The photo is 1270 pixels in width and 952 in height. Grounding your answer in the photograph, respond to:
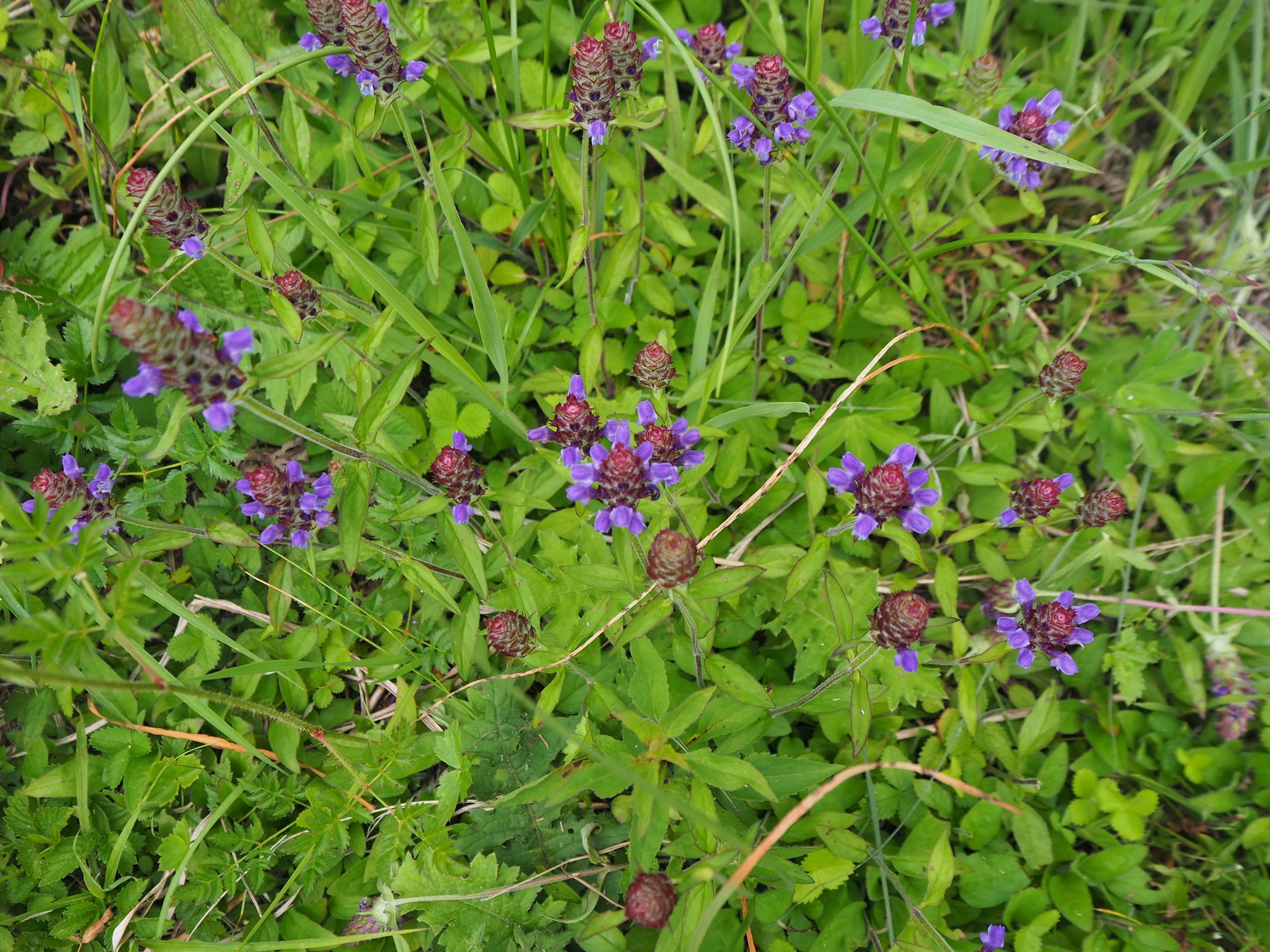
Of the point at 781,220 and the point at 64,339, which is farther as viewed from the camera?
the point at 64,339

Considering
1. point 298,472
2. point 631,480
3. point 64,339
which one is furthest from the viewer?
point 64,339

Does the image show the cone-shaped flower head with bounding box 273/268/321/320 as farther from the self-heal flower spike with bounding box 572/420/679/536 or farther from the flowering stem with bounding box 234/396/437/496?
the self-heal flower spike with bounding box 572/420/679/536

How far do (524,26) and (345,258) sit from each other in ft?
7.10

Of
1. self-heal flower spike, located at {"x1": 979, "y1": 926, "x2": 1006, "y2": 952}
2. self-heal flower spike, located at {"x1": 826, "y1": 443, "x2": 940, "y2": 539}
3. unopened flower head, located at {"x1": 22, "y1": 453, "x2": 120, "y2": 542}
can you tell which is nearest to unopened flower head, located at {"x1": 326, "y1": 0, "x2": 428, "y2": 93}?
unopened flower head, located at {"x1": 22, "y1": 453, "x2": 120, "y2": 542}

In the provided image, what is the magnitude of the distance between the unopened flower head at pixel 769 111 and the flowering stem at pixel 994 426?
1622mm

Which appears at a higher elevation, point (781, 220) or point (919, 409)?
point (781, 220)

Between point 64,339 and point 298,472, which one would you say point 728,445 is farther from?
point 64,339

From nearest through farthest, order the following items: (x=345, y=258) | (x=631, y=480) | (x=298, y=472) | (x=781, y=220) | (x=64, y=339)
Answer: (x=631, y=480) → (x=298, y=472) → (x=345, y=258) → (x=781, y=220) → (x=64, y=339)

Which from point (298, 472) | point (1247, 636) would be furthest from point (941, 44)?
point (298, 472)

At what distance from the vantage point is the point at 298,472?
311cm

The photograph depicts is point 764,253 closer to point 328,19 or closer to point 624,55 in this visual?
point 624,55

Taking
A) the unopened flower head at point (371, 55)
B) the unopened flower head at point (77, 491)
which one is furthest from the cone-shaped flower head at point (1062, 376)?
the unopened flower head at point (77, 491)

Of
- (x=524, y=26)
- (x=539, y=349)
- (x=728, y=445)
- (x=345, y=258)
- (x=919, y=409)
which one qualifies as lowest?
(x=919, y=409)

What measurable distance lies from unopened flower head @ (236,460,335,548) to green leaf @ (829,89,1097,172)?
8.51ft
